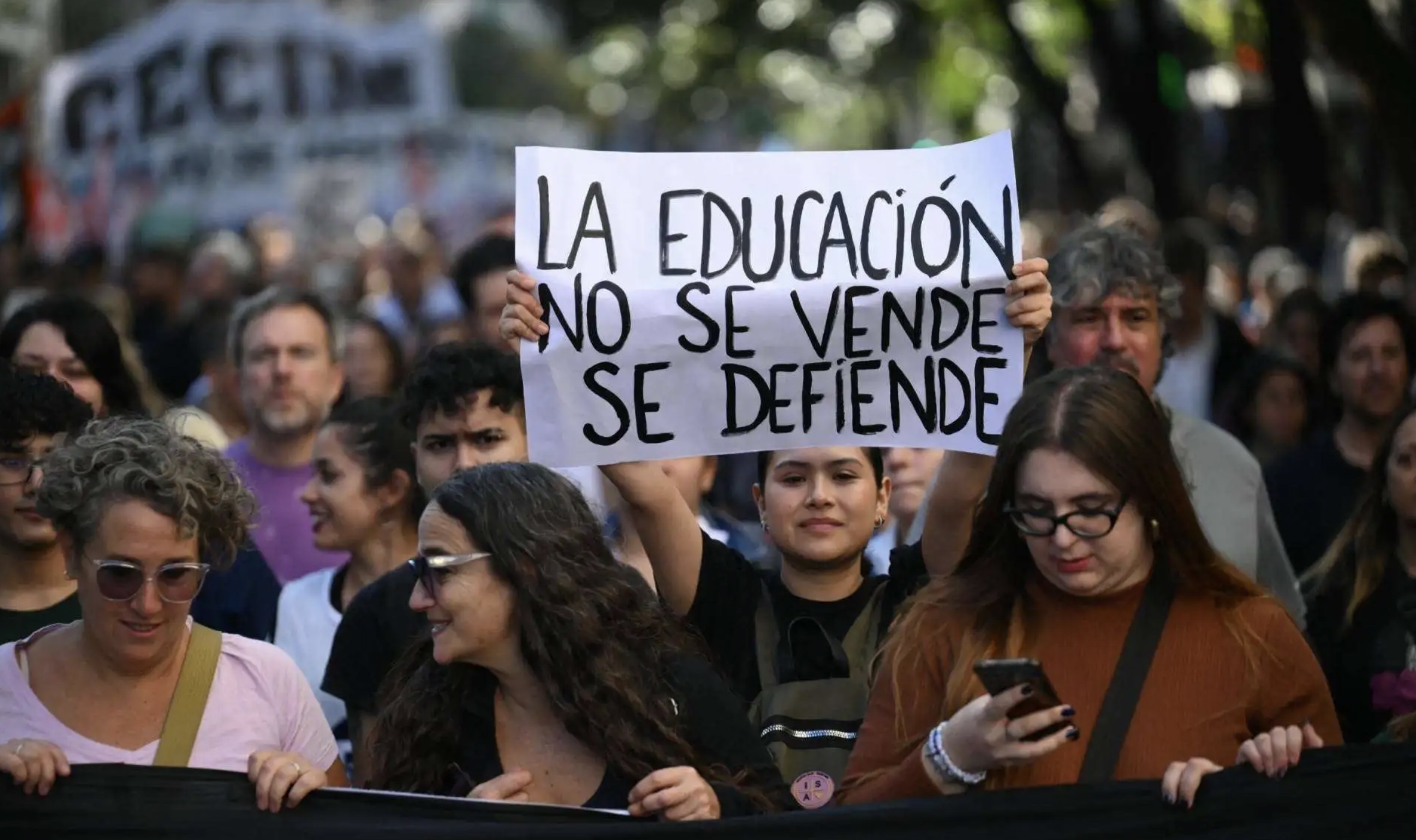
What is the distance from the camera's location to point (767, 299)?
4801 mm

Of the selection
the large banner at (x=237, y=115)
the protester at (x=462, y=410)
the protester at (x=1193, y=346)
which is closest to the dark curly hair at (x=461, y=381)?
the protester at (x=462, y=410)

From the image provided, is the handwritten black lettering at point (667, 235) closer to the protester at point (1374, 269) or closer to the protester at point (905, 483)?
the protester at point (905, 483)

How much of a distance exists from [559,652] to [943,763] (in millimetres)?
773

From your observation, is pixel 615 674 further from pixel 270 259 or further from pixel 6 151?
pixel 6 151

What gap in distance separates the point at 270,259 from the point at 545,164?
36.4 feet

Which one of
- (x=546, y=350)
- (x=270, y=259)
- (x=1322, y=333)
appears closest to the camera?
(x=546, y=350)

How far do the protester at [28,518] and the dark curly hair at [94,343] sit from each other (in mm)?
1223

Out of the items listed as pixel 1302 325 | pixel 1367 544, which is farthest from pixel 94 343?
pixel 1302 325

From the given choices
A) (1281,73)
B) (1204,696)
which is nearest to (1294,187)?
(1281,73)

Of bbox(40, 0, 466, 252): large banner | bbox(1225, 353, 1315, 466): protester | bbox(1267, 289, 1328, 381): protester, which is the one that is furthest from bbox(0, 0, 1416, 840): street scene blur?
bbox(40, 0, 466, 252): large banner

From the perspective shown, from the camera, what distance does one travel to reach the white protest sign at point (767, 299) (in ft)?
15.4

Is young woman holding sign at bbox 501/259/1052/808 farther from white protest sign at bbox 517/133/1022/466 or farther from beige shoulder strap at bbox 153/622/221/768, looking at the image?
beige shoulder strap at bbox 153/622/221/768

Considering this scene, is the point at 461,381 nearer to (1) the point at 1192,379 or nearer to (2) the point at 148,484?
(2) the point at 148,484

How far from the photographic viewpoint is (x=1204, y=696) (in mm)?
3781
